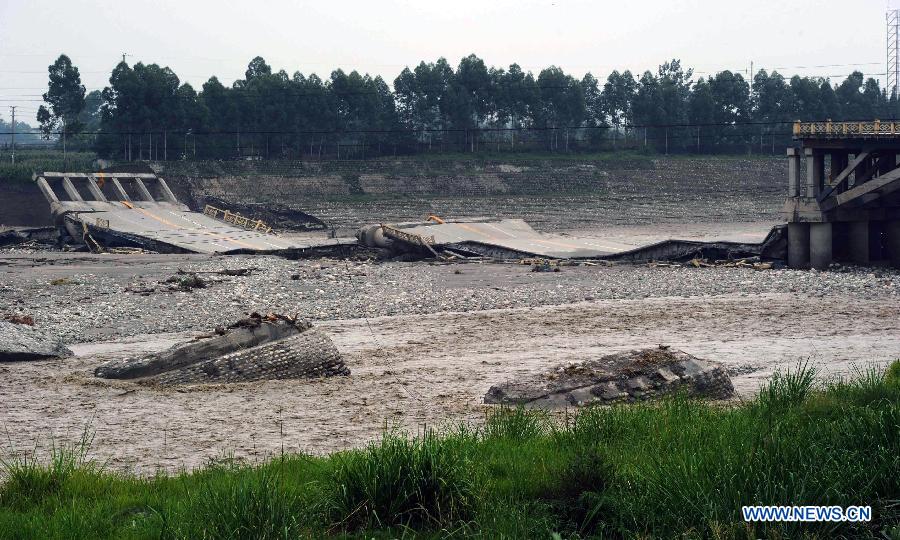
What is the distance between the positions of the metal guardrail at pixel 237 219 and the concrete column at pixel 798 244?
32651 mm

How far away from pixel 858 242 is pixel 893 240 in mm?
1752

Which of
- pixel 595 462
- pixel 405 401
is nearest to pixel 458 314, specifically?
pixel 405 401

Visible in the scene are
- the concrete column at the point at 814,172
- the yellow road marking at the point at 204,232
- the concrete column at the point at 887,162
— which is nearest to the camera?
the concrete column at the point at 814,172

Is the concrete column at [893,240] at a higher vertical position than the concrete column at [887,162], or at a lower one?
lower

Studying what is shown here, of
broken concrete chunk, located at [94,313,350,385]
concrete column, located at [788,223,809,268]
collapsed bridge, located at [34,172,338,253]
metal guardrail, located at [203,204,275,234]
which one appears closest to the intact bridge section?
concrete column, located at [788,223,809,268]

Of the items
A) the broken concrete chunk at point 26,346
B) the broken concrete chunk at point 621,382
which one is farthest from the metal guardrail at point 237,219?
the broken concrete chunk at point 621,382

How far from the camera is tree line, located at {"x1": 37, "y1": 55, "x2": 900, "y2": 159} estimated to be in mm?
89812

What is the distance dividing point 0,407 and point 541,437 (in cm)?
944

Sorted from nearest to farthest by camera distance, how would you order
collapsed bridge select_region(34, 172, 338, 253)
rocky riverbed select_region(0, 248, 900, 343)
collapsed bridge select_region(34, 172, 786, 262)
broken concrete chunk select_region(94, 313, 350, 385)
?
broken concrete chunk select_region(94, 313, 350, 385), rocky riverbed select_region(0, 248, 900, 343), collapsed bridge select_region(34, 172, 786, 262), collapsed bridge select_region(34, 172, 338, 253)

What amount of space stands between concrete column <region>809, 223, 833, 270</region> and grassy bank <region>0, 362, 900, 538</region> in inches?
1284

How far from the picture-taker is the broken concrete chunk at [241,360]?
60.2ft

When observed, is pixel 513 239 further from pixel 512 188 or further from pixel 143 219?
pixel 512 188

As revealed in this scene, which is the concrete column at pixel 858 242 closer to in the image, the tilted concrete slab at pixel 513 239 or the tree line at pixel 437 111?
the tilted concrete slab at pixel 513 239

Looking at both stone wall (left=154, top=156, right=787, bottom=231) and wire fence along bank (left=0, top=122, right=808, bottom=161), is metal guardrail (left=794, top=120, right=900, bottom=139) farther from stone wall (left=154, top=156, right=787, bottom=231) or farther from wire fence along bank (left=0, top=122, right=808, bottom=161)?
wire fence along bank (left=0, top=122, right=808, bottom=161)
